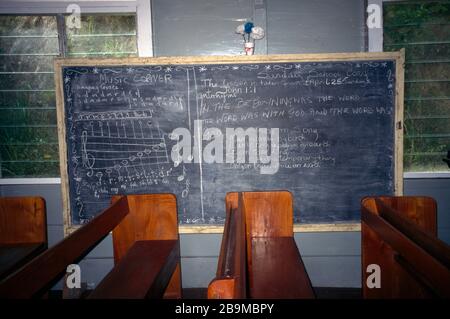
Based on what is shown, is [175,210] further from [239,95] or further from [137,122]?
[239,95]

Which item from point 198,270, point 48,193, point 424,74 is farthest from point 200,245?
point 424,74

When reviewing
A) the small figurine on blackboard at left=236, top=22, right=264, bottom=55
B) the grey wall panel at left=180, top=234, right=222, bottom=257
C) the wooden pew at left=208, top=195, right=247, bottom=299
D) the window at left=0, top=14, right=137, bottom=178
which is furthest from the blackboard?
the wooden pew at left=208, top=195, right=247, bottom=299

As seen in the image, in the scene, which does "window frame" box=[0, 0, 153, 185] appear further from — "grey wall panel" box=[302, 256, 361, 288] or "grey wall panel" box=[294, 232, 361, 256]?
"grey wall panel" box=[302, 256, 361, 288]

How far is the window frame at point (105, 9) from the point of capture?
3.15 metres

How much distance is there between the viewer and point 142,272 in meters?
2.17

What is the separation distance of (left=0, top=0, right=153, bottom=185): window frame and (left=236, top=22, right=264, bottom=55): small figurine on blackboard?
3.08 feet

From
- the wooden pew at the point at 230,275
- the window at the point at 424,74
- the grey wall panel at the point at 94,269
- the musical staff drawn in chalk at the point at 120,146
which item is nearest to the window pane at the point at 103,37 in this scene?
the musical staff drawn in chalk at the point at 120,146

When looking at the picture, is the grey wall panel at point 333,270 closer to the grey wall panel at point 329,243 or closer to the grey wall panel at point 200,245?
the grey wall panel at point 329,243

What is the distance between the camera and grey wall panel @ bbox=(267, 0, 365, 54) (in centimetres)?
312

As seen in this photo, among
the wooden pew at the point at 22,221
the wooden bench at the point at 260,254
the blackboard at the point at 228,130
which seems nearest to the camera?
the wooden bench at the point at 260,254

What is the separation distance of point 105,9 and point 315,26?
2.19 metres

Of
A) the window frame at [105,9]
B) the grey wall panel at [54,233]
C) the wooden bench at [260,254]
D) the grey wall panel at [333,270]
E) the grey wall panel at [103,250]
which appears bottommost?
the grey wall panel at [333,270]

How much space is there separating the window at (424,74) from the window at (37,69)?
2.83 meters

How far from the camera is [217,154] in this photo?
3.05 metres
